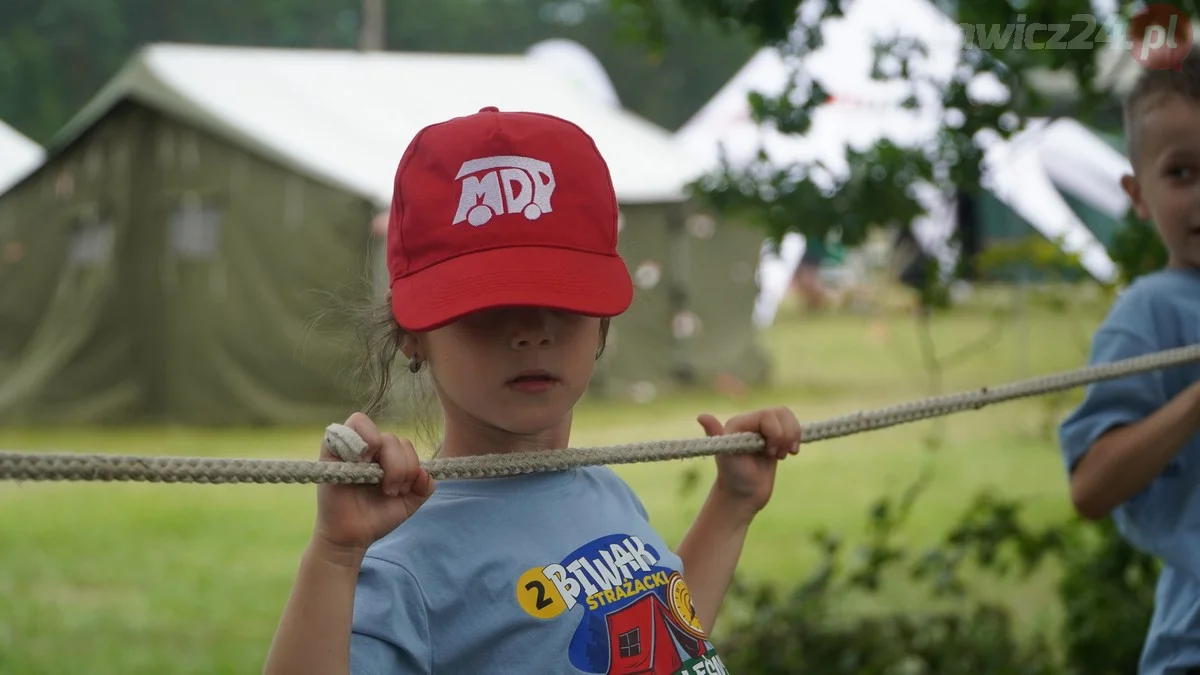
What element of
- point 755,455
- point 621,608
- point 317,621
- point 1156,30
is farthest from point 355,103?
point 317,621

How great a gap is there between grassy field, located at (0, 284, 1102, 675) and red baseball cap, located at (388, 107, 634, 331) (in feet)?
9.56

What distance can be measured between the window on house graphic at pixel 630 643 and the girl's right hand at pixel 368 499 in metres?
0.27

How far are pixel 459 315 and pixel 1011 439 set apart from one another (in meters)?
7.58

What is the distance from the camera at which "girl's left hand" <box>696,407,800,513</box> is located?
5.14 feet

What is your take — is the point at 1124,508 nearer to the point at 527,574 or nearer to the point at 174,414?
the point at 527,574

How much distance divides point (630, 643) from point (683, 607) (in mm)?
104

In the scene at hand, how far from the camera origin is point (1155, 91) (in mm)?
→ 1867

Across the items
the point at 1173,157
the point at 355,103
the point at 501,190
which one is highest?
the point at 355,103

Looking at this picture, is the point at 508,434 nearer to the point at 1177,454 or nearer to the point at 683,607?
the point at 683,607

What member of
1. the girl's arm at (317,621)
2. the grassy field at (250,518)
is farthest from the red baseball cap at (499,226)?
the grassy field at (250,518)

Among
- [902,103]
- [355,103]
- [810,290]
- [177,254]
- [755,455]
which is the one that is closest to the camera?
[755,455]

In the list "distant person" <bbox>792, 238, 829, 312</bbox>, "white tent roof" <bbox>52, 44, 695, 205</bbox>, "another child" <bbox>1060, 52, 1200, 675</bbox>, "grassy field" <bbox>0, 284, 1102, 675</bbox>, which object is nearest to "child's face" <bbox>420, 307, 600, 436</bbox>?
"another child" <bbox>1060, 52, 1200, 675</bbox>

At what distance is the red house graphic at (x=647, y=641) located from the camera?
131 centimetres

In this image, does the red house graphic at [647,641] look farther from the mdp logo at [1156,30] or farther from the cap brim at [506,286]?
the mdp logo at [1156,30]
